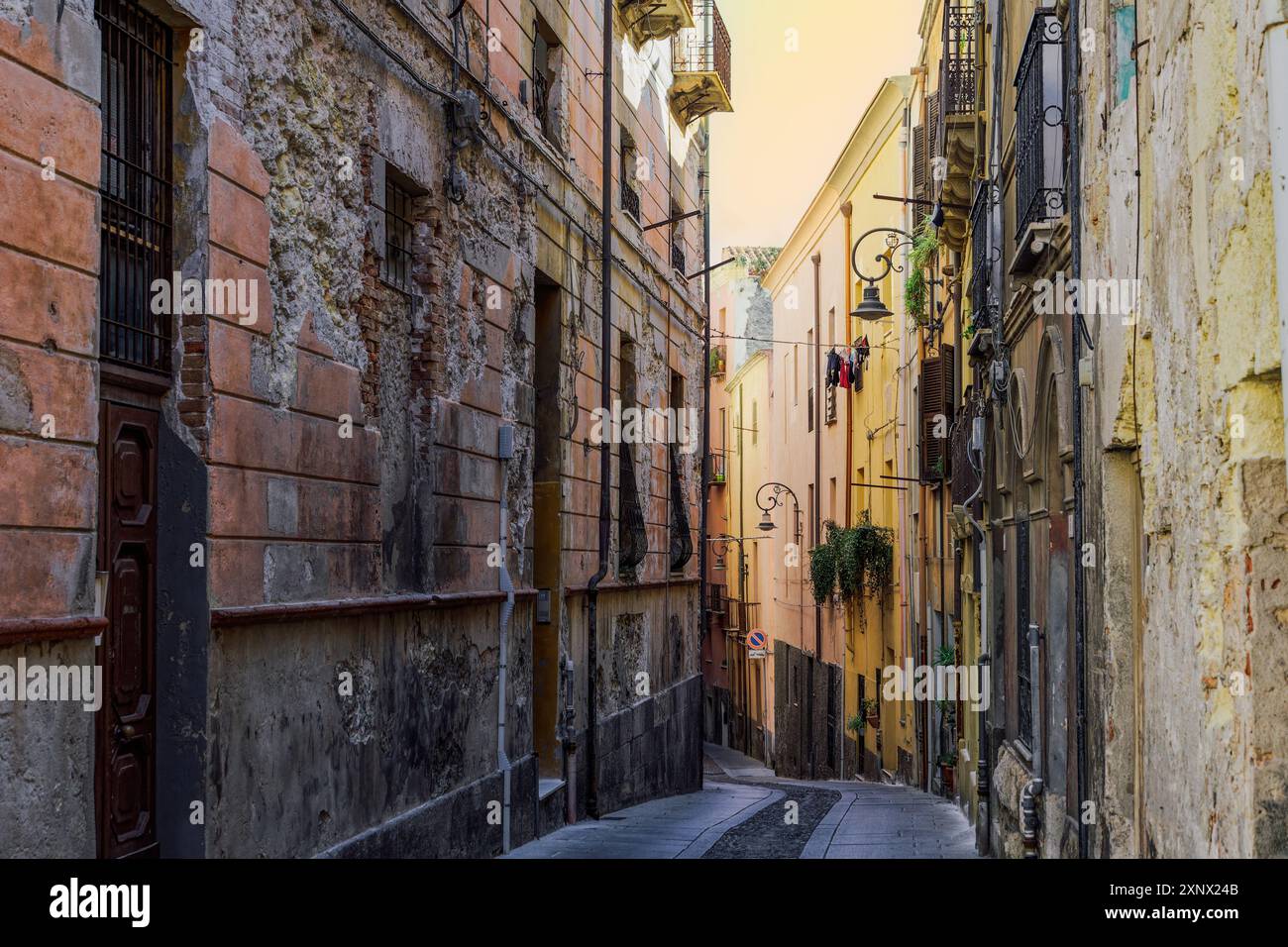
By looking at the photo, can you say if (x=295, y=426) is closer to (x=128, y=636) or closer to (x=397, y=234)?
(x=128, y=636)

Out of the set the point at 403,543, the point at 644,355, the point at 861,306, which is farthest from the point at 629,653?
the point at 403,543

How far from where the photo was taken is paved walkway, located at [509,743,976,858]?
38.8 feet

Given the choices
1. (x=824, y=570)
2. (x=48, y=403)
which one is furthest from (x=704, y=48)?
(x=48, y=403)

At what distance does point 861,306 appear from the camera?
706 inches

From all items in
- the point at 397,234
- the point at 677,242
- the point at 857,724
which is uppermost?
the point at 677,242

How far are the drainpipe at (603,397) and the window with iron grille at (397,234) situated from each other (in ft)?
17.5

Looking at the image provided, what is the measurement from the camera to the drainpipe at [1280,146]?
3.58 meters

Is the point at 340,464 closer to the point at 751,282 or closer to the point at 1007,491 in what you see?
the point at 1007,491

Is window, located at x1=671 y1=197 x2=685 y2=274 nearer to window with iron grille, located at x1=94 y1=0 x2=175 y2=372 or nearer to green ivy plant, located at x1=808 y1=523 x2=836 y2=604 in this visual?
green ivy plant, located at x1=808 y1=523 x2=836 y2=604

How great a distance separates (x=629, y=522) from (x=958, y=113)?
584 centimetres

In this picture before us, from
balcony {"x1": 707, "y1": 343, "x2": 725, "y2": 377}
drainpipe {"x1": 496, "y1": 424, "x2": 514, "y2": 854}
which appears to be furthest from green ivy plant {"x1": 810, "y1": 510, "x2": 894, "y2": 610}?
balcony {"x1": 707, "y1": 343, "x2": 725, "y2": 377}

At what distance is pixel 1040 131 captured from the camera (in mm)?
8859

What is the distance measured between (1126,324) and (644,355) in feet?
40.3

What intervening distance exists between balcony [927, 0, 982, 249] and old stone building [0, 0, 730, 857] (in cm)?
386
